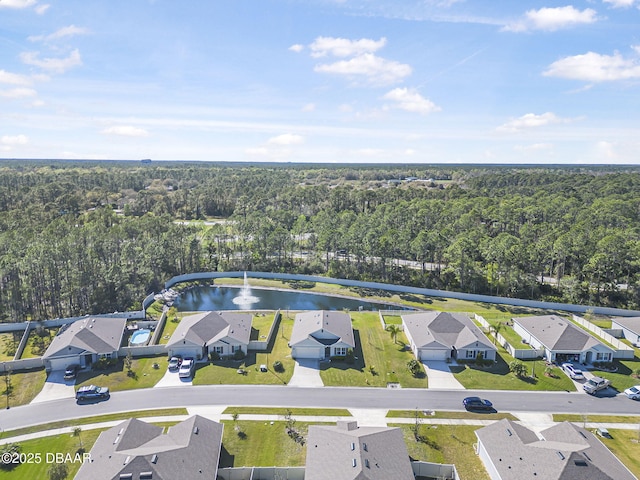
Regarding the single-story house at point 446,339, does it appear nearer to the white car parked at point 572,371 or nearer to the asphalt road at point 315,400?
the asphalt road at point 315,400

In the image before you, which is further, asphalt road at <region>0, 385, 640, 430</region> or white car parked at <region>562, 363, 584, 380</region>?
white car parked at <region>562, 363, 584, 380</region>

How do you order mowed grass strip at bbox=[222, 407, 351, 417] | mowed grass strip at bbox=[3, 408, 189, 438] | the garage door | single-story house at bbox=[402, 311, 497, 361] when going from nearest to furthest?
mowed grass strip at bbox=[3, 408, 189, 438]
mowed grass strip at bbox=[222, 407, 351, 417]
single-story house at bbox=[402, 311, 497, 361]
the garage door

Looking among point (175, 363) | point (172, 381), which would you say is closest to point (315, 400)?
point (172, 381)

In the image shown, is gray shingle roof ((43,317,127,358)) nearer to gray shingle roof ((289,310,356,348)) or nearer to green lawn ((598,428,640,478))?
gray shingle roof ((289,310,356,348))

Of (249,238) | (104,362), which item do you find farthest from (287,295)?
(104,362)

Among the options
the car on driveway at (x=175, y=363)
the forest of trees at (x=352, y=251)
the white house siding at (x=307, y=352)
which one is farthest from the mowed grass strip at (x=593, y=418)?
the car on driveway at (x=175, y=363)

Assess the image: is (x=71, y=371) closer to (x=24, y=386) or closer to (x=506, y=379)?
(x=24, y=386)

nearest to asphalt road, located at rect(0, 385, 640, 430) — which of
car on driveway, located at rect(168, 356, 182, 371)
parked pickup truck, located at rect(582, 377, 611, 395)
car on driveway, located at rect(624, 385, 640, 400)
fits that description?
parked pickup truck, located at rect(582, 377, 611, 395)
